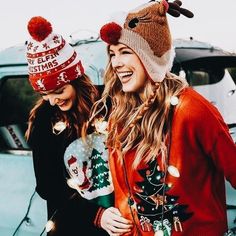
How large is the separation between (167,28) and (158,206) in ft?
2.40

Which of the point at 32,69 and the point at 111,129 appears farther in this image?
the point at 32,69

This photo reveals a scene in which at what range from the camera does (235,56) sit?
3746 mm

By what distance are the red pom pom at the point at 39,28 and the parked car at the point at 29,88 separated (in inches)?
24.1

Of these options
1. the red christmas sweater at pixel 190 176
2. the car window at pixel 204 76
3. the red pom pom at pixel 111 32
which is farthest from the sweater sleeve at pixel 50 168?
the car window at pixel 204 76

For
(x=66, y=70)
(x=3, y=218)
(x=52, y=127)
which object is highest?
(x=66, y=70)

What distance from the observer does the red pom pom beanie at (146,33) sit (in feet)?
7.42

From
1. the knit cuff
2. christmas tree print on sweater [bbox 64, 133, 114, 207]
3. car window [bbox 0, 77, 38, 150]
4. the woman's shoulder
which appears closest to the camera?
the woman's shoulder

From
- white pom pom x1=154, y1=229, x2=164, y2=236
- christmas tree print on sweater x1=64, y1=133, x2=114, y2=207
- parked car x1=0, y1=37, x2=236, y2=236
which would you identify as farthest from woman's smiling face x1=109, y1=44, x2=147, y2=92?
parked car x1=0, y1=37, x2=236, y2=236

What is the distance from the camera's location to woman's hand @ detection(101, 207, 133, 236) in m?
2.41

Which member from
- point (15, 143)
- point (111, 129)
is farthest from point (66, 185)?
point (15, 143)

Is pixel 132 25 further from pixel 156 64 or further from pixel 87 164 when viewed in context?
pixel 87 164

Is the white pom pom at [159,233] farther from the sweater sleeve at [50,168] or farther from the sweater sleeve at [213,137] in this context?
the sweater sleeve at [50,168]

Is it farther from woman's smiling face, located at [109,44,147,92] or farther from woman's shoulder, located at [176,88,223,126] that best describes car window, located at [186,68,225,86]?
woman's shoulder, located at [176,88,223,126]

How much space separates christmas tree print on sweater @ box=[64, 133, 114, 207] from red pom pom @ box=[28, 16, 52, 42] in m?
0.55
